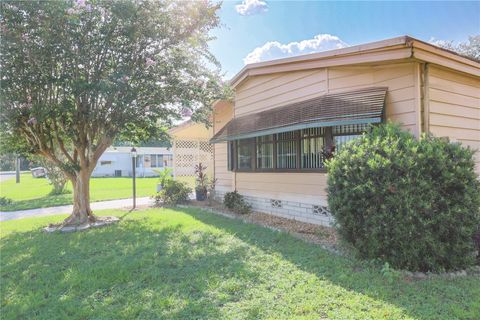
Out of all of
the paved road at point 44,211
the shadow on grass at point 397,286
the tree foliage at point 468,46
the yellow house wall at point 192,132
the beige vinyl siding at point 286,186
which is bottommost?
the paved road at point 44,211

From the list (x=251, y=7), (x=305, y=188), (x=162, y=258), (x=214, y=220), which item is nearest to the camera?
(x=162, y=258)

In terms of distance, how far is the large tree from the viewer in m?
6.23

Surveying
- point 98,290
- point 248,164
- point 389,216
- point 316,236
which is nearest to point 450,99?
point 389,216

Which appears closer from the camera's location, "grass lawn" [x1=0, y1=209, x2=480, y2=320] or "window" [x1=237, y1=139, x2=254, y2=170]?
"grass lawn" [x1=0, y1=209, x2=480, y2=320]

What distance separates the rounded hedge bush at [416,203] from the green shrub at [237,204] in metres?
4.71

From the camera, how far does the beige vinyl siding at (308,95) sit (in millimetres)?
5262

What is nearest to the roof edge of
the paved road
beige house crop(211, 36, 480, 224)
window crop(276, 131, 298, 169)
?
beige house crop(211, 36, 480, 224)

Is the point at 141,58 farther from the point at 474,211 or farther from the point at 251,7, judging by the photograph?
the point at 474,211

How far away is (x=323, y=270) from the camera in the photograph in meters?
4.17

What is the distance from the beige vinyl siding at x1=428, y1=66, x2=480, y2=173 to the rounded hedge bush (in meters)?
1.36

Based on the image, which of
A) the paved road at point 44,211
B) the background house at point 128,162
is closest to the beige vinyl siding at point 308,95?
the paved road at point 44,211

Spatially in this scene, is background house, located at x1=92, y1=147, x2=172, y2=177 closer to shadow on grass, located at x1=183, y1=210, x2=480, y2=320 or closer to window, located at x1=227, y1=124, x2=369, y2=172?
window, located at x1=227, y1=124, x2=369, y2=172

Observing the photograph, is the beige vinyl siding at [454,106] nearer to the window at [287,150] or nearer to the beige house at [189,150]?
the window at [287,150]

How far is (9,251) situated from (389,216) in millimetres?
6873
